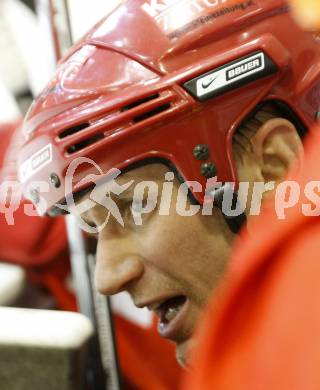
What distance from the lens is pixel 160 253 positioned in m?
0.80

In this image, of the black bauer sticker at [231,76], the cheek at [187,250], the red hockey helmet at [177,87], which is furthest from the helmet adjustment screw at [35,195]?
the black bauer sticker at [231,76]

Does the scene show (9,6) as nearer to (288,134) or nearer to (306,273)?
(288,134)

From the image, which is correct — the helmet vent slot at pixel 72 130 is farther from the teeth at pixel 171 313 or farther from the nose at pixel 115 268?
the teeth at pixel 171 313

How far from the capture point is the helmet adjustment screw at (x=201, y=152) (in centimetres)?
75

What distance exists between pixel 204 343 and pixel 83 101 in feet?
1.76

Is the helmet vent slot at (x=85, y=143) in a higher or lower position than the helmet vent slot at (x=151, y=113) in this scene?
lower

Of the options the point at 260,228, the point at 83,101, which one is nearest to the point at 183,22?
the point at 83,101

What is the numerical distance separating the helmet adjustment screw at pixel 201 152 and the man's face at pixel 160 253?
51 millimetres

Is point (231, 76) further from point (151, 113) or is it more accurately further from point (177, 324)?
point (177, 324)

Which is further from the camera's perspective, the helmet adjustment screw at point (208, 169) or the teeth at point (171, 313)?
the teeth at point (171, 313)

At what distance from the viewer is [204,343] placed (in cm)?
27

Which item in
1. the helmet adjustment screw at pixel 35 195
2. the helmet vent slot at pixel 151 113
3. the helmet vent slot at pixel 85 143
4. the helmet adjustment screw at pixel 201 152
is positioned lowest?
the helmet adjustment screw at pixel 35 195

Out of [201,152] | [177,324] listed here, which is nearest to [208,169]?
[201,152]

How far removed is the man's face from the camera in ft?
2.57
